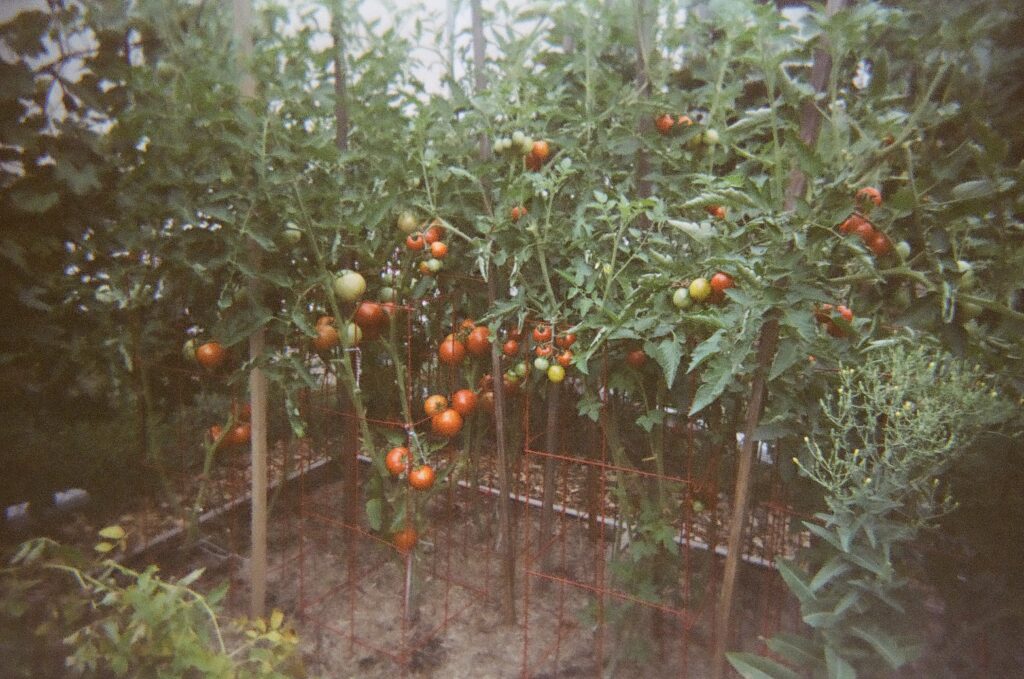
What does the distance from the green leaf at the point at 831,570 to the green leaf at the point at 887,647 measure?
0.11 m

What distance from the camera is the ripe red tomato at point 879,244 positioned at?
1208 mm

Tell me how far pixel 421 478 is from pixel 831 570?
0.93m

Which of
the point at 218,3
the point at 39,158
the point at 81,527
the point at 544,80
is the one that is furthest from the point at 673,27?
the point at 81,527

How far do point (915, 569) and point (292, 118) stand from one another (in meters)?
1.78

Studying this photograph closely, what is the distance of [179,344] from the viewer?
6.43 feet

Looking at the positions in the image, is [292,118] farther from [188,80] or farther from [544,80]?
[544,80]

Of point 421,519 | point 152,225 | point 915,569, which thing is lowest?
point 421,519

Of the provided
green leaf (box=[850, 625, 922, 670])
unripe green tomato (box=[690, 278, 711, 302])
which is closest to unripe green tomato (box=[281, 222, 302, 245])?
unripe green tomato (box=[690, 278, 711, 302])

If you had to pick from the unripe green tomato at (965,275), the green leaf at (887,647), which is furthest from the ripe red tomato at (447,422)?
the unripe green tomato at (965,275)

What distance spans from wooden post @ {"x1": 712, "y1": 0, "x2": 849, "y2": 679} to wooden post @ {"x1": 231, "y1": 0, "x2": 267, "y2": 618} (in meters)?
1.12

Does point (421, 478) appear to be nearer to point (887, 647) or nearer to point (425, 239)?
point (425, 239)

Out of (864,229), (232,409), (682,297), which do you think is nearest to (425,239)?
(682,297)

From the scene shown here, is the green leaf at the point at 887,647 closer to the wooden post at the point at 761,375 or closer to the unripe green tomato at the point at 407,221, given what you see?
the wooden post at the point at 761,375

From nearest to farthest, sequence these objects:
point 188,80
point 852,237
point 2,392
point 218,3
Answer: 1. point 852,237
2. point 188,80
3. point 2,392
4. point 218,3
